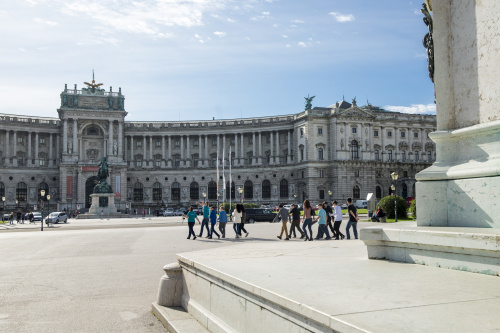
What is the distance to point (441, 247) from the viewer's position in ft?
20.2

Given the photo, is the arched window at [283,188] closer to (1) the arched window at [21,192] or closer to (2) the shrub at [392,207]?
(1) the arched window at [21,192]

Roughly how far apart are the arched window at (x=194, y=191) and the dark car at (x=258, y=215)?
50008mm

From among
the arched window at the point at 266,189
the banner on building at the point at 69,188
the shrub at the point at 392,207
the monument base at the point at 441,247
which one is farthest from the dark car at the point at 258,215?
the banner on building at the point at 69,188

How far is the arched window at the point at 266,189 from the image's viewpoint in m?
94.6

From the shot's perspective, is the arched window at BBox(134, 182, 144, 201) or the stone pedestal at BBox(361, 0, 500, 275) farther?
the arched window at BBox(134, 182, 144, 201)

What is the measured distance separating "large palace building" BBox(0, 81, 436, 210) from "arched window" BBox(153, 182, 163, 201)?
0.66 ft

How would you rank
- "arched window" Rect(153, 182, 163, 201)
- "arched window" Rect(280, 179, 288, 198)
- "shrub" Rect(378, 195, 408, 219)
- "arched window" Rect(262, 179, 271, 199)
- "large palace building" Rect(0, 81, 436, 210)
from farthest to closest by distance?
"arched window" Rect(153, 182, 163, 201) < "arched window" Rect(262, 179, 271, 199) < "arched window" Rect(280, 179, 288, 198) < "large palace building" Rect(0, 81, 436, 210) < "shrub" Rect(378, 195, 408, 219)

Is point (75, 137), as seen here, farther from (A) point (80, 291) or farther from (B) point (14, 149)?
(A) point (80, 291)

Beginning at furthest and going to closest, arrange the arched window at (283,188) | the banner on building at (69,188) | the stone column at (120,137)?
the arched window at (283,188)
the stone column at (120,137)
the banner on building at (69,188)

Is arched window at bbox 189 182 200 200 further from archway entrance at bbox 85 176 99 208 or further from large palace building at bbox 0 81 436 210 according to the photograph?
archway entrance at bbox 85 176 99 208

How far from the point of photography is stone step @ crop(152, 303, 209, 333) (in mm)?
6684

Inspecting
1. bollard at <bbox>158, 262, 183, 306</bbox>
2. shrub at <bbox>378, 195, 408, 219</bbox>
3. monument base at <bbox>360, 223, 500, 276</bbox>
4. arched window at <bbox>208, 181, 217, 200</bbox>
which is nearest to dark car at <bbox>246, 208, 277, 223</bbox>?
shrub at <bbox>378, 195, 408, 219</bbox>

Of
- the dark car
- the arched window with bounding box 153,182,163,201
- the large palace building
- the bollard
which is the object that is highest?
the large palace building

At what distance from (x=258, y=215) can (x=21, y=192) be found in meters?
60.4
